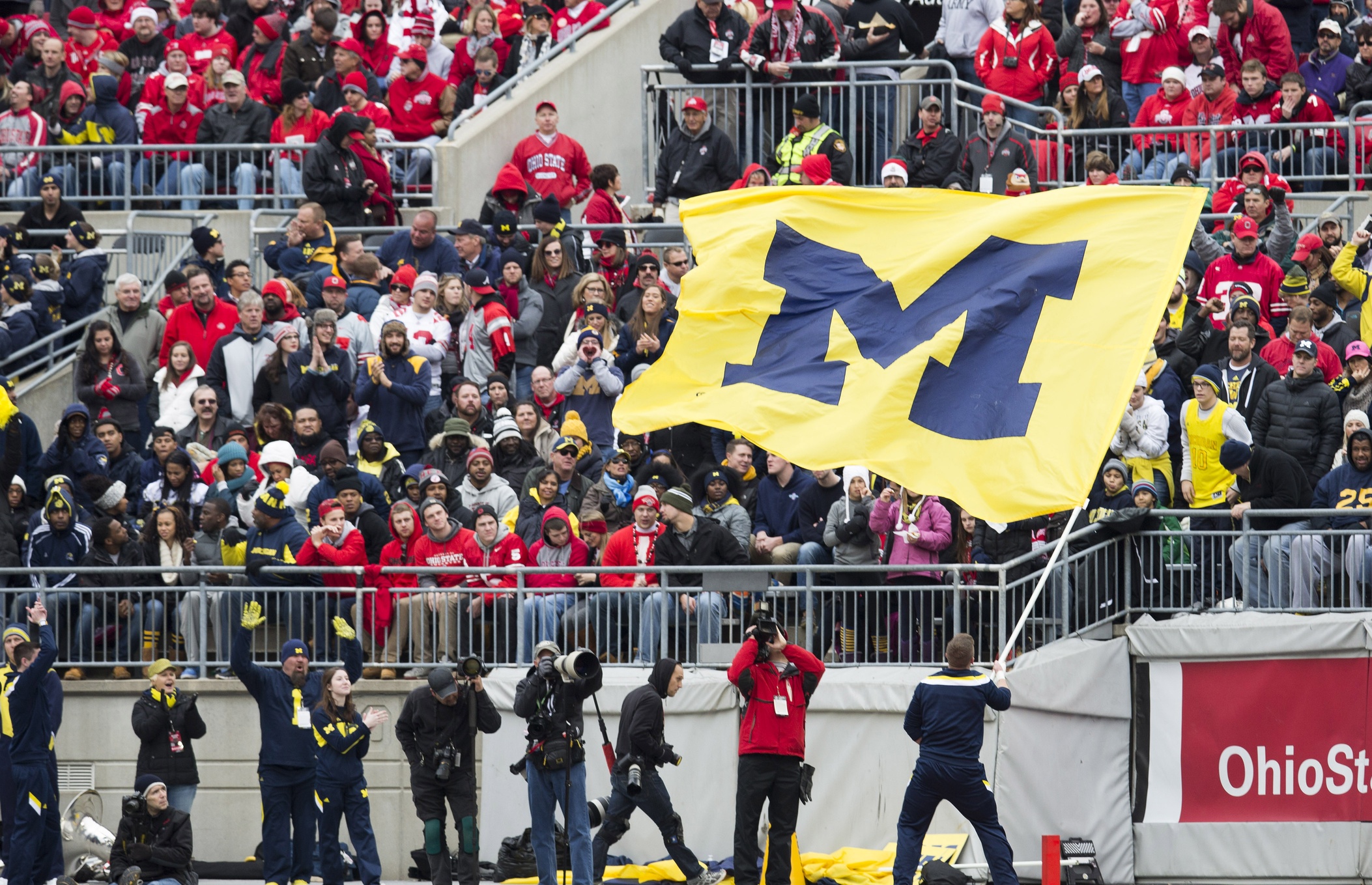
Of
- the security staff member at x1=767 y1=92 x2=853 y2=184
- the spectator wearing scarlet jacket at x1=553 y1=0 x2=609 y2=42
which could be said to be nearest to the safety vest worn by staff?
the security staff member at x1=767 y1=92 x2=853 y2=184

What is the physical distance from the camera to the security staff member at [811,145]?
22.4 metres

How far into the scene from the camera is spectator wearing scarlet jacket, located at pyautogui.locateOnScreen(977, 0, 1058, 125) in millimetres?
23812

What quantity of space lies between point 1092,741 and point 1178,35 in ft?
28.9

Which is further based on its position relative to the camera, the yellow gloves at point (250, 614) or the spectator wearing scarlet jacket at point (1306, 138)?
the spectator wearing scarlet jacket at point (1306, 138)

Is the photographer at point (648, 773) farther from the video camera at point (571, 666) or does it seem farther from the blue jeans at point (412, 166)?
the blue jeans at point (412, 166)

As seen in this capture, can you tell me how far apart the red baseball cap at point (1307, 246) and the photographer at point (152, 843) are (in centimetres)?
1038

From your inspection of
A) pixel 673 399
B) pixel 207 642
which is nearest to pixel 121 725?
pixel 207 642

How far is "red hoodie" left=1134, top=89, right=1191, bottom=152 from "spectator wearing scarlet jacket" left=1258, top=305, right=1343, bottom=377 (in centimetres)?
393

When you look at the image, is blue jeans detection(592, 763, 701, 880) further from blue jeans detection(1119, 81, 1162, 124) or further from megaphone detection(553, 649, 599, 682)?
blue jeans detection(1119, 81, 1162, 124)

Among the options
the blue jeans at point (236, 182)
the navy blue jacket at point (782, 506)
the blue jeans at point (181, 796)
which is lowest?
the blue jeans at point (181, 796)

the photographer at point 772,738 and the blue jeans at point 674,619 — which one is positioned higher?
the blue jeans at point 674,619

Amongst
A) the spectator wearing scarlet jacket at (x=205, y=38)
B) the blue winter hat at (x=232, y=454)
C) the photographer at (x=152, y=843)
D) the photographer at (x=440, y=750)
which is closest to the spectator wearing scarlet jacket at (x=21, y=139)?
the spectator wearing scarlet jacket at (x=205, y=38)

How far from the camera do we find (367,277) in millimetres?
21672

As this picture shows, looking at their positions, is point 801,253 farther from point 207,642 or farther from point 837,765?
point 207,642
